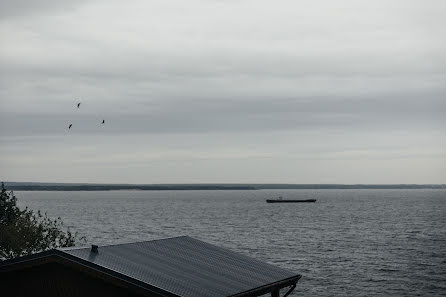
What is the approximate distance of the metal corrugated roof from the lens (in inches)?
1081

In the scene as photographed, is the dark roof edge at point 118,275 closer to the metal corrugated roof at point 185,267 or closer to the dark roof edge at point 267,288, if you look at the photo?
the metal corrugated roof at point 185,267

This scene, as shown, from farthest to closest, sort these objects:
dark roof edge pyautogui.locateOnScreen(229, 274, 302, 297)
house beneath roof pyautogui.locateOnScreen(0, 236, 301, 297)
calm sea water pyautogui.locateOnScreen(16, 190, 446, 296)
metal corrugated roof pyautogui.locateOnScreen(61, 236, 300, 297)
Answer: calm sea water pyautogui.locateOnScreen(16, 190, 446, 296)
dark roof edge pyautogui.locateOnScreen(229, 274, 302, 297)
metal corrugated roof pyautogui.locateOnScreen(61, 236, 300, 297)
house beneath roof pyautogui.locateOnScreen(0, 236, 301, 297)

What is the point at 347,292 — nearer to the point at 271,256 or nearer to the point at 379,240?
the point at 271,256

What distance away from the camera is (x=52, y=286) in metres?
27.4

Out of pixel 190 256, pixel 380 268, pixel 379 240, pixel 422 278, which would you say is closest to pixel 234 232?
pixel 379 240

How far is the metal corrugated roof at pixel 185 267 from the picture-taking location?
27.5 meters

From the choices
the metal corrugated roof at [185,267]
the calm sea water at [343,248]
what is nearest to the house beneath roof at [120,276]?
the metal corrugated roof at [185,267]

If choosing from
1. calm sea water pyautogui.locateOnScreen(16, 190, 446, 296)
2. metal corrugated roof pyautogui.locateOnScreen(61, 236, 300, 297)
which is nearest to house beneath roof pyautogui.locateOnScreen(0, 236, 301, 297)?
metal corrugated roof pyautogui.locateOnScreen(61, 236, 300, 297)

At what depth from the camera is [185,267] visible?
31328 mm

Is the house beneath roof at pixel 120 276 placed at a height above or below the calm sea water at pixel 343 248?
above

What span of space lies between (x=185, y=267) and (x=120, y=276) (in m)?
5.75

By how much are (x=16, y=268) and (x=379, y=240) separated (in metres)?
118

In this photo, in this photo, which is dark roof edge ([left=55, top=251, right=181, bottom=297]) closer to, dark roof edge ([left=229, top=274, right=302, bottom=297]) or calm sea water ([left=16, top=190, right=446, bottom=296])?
dark roof edge ([left=229, top=274, right=302, bottom=297])

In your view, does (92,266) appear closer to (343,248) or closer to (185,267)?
(185,267)
